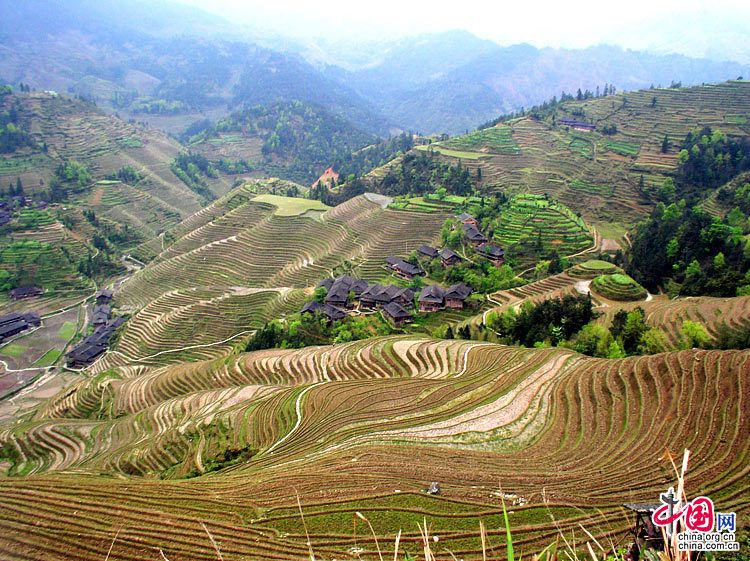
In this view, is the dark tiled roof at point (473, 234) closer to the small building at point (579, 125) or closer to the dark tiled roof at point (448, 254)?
the dark tiled roof at point (448, 254)

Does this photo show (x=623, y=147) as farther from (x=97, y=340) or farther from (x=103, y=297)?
(x=103, y=297)

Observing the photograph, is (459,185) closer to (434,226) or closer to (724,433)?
(434,226)

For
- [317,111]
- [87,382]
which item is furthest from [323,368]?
[317,111]

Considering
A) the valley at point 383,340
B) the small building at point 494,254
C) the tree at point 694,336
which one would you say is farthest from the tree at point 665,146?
the tree at point 694,336


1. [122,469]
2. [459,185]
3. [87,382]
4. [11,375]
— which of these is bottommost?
[11,375]

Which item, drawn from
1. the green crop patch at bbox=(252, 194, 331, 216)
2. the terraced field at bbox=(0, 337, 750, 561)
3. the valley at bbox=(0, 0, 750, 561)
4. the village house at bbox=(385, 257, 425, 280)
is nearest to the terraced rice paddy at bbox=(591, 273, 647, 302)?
the valley at bbox=(0, 0, 750, 561)

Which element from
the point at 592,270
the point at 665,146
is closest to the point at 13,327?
the point at 592,270
